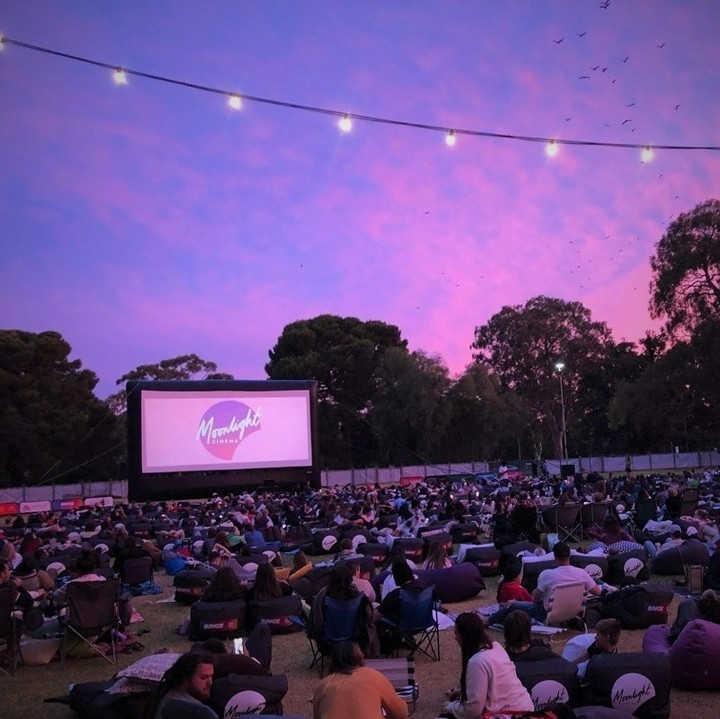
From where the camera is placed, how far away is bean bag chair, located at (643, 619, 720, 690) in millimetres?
5359

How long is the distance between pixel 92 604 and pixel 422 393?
39.6 meters

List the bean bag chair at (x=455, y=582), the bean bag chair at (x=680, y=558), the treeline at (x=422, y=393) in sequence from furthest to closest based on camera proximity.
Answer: the treeline at (x=422, y=393), the bean bag chair at (x=680, y=558), the bean bag chair at (x=455, y=582)

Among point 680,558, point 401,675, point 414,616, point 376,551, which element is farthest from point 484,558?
point 401,675

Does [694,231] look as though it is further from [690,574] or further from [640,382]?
[690,574]

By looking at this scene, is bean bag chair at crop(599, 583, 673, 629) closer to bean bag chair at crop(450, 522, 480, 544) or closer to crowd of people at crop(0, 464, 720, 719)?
Result: crowd of people at crop(0, 464, 720, 719)

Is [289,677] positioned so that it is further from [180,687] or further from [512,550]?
[512,550]

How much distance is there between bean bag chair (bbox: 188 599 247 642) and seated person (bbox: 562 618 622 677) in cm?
317

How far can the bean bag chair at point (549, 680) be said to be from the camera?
14.3 feet

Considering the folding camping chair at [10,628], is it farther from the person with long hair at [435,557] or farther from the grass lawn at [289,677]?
the person with long hair at [435,557]

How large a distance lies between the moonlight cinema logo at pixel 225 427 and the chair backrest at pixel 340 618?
19992 mm

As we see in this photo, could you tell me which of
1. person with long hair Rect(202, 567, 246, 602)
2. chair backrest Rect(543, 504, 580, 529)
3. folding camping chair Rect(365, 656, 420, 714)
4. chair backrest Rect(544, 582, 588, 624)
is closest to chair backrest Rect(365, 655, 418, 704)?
folding camping chair Rect(365, 656, 420, 714)

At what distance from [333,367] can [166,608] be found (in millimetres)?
39689

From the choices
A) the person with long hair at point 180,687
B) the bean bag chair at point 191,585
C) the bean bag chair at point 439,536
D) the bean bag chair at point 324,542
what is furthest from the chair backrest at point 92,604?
the bean bag chair at point 324,542

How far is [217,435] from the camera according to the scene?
85.0ft
